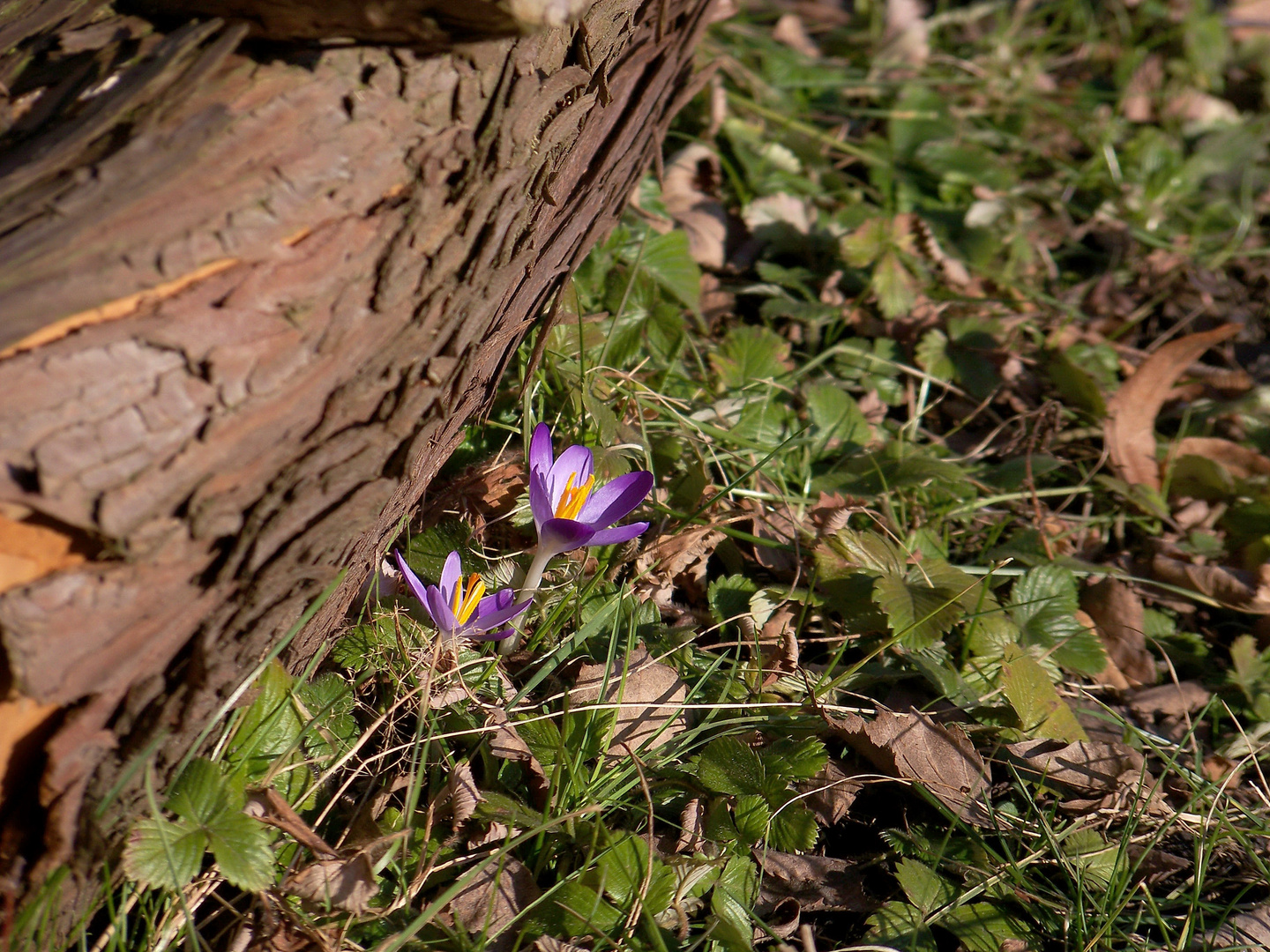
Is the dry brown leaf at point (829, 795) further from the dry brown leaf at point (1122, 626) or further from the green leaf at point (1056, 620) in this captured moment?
the dry brown leaf at point (1122, 626)

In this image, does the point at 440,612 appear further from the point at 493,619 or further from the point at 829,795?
the point at 829,795

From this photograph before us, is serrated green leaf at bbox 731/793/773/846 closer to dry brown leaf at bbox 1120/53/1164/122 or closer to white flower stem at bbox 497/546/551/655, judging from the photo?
white flower stem at bbox 497/546/551/655

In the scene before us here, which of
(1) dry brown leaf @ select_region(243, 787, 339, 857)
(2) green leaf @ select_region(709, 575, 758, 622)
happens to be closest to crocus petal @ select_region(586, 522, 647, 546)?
(2) green leaf @ select_region(709, 575, 758, 622)

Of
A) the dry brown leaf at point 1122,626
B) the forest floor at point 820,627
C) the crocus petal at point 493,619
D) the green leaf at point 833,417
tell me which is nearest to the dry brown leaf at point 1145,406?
the forest floor at point 820,627

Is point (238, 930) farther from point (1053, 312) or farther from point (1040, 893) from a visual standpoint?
point (1053, 312)

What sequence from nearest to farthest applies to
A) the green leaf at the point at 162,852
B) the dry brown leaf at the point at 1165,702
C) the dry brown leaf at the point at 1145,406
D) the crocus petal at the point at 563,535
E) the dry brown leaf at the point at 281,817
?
the green leaf at the point at 162,852 < the dry brown leaf at the point at 281,817 < the crocus petal at the point at 563,535 < the dry brown leaf at the point at 1165,702 < the dry brown leaf at the point at 1145,406

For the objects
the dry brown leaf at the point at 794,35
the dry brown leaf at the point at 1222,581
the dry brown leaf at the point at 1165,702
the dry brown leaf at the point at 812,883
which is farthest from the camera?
the dry brown leaf at the point at 794,35

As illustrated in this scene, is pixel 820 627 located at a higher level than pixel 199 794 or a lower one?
lower

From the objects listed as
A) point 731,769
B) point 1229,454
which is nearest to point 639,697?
point 731,769
